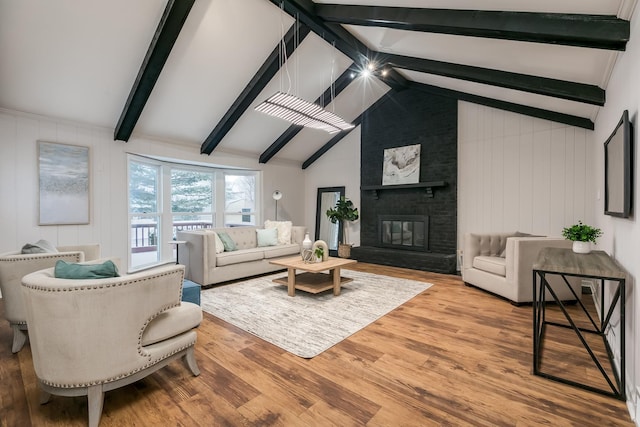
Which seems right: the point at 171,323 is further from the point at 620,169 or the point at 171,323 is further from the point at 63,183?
the point at 63,183

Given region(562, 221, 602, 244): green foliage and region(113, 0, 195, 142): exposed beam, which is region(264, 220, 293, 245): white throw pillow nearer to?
region(113, 0, 195, 142): exposed beam

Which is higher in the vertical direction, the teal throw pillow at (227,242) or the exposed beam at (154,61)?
the exposed beam at (154,61)

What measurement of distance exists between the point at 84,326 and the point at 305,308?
216 cm

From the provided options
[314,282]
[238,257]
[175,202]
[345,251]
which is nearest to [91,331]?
[314,282]

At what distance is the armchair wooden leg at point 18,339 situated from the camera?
2355 mm

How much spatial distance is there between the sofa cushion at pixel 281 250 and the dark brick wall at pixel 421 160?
1492 mm

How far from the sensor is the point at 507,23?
7.84ft

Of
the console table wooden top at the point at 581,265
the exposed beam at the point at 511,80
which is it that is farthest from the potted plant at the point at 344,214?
the console table wooden top at the point at 581,265

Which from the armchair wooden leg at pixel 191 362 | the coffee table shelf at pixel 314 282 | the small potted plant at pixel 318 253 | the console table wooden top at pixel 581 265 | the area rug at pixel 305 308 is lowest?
the area rug at pixel 305 308

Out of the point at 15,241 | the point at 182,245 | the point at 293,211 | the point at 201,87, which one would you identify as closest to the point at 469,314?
the point at 182,245

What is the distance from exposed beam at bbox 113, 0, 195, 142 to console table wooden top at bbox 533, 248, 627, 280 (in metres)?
4.11

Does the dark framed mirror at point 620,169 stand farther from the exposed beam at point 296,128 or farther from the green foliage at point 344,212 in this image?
the green foliage at point 344,212

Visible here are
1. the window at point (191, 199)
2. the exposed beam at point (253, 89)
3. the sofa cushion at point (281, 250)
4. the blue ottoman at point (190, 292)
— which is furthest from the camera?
the window at point (191, 199)

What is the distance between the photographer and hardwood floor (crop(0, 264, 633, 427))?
5.35ft
